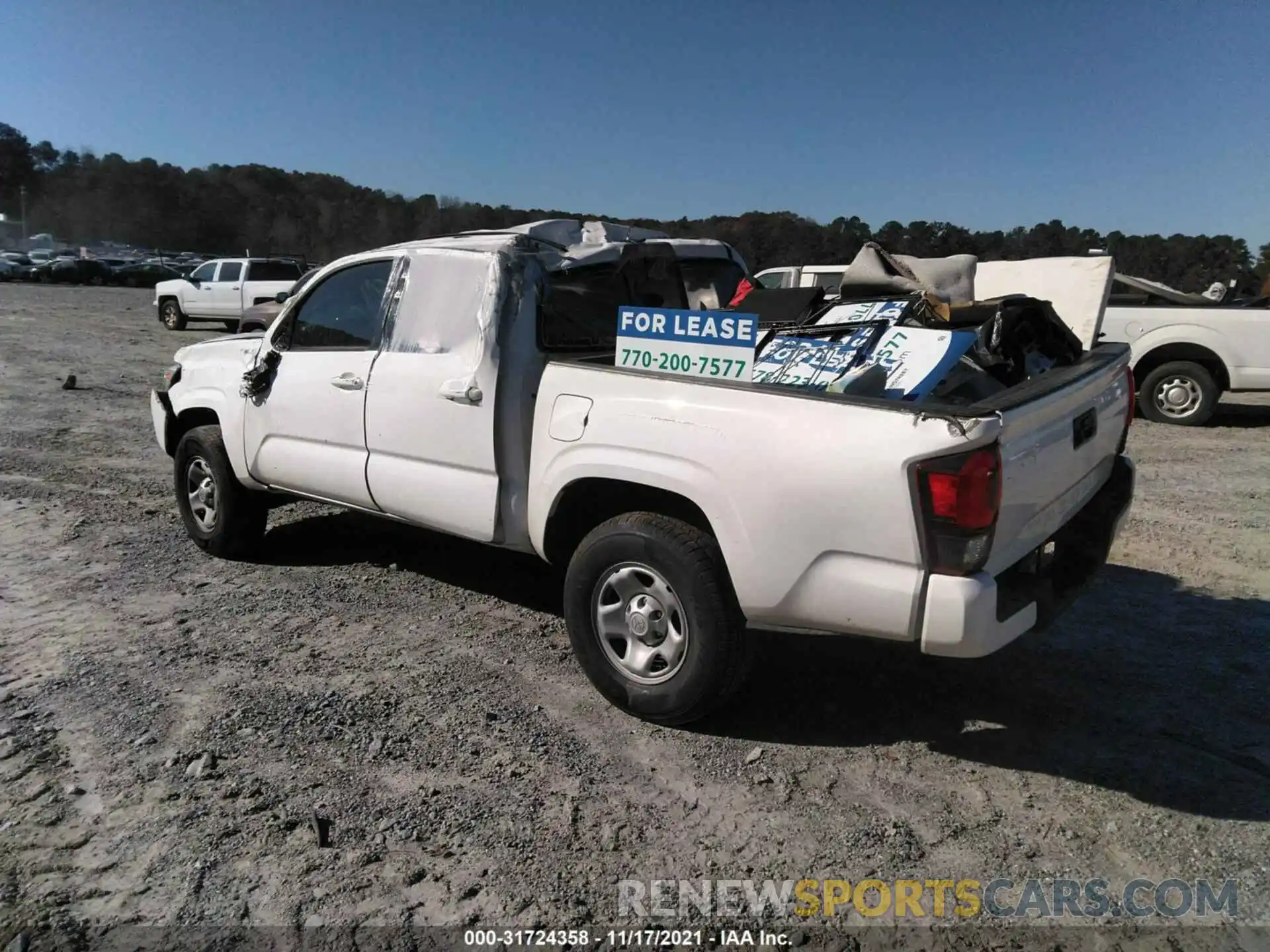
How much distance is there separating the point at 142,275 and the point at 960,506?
5078cm

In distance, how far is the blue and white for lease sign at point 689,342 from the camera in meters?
3.34

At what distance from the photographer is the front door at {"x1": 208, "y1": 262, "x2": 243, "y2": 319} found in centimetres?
2147

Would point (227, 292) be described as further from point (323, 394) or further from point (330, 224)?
point (330, 224)

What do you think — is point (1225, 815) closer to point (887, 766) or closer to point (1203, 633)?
point (887, 766)

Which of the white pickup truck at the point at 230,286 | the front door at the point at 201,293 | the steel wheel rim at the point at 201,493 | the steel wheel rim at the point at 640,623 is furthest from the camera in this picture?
the front door at the point at 201,293

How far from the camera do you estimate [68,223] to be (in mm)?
90375

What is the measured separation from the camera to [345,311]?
15.6 ft

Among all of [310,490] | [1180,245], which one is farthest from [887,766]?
[1180,245]

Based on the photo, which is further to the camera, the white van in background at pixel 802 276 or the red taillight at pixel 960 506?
the white van in background at pixel 802 276

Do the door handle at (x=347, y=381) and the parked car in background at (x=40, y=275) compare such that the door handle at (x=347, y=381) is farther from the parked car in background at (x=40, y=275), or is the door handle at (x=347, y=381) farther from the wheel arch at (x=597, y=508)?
the parked car in background at (x=40, y=275)

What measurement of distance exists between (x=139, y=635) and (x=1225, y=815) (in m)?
4.56

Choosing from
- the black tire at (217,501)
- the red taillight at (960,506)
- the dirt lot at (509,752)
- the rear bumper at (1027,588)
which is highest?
the red taillight at (960,506)

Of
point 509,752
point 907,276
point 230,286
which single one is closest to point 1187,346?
point 907,276

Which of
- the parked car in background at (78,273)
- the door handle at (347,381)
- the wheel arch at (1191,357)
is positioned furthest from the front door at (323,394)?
the parked car in background at (78,273)
